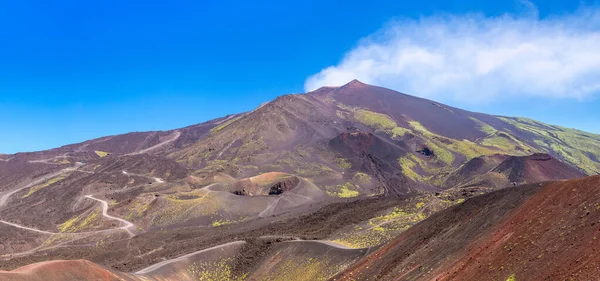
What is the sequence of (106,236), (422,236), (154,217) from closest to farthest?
1. (422,236)
2. (106,236)
3. (154,217)

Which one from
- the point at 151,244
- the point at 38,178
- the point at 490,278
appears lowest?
the point at 151,244

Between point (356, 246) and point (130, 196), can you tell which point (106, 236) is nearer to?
point (130, 196)

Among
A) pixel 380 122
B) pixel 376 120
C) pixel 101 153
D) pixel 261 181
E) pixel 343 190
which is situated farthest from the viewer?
pixel 101 153

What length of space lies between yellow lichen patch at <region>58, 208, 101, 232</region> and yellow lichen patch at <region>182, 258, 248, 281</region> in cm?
4222

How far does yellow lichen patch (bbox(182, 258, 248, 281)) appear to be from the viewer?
45.8 meters

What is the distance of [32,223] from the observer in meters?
86.9

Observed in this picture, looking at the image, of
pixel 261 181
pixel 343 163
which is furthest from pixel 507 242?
pixel 343 163

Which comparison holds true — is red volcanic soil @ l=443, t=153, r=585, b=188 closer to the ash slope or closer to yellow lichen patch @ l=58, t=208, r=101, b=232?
the ash slope

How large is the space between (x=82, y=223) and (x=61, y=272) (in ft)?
191

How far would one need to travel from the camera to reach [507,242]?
71.5 ft

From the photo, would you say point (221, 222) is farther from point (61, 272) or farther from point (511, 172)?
point (511, 172)

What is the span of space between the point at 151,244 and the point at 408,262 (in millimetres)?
47426

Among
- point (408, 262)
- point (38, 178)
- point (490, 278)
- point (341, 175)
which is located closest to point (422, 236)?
point (408, 262)

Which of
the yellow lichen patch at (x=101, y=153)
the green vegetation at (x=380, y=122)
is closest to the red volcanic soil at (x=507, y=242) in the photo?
the green vegetation at (x=380, y=122)
